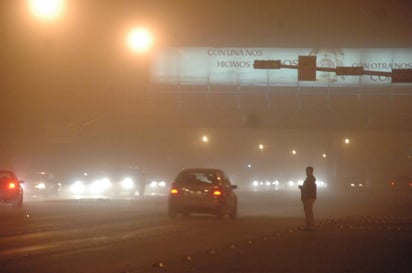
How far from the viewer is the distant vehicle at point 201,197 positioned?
31406 mm

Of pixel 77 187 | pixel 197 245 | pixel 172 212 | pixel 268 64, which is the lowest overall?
pixel 197 245

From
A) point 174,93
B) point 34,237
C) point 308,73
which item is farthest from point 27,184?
Result: point 34,237

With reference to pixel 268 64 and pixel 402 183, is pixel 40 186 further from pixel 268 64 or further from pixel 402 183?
pixel 402 183

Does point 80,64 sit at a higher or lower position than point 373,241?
higher

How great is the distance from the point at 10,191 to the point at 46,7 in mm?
9284

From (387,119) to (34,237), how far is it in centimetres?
4560

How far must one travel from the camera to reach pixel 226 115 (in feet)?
213

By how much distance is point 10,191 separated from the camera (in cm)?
3900

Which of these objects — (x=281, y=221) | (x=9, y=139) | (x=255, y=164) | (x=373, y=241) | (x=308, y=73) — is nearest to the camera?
(x=373, y=241)

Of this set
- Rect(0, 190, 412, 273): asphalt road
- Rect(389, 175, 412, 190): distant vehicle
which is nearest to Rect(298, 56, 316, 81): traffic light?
Rect(0, 190, 412, 273): asphalt road

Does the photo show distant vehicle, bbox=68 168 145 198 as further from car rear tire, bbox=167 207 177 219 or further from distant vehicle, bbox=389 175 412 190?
car rear tire, bbox=167 207 177 219

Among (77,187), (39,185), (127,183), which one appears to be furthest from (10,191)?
(77,187)

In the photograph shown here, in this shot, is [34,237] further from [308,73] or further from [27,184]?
[27,184]

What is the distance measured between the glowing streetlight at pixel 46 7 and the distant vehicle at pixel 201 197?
809 cm
